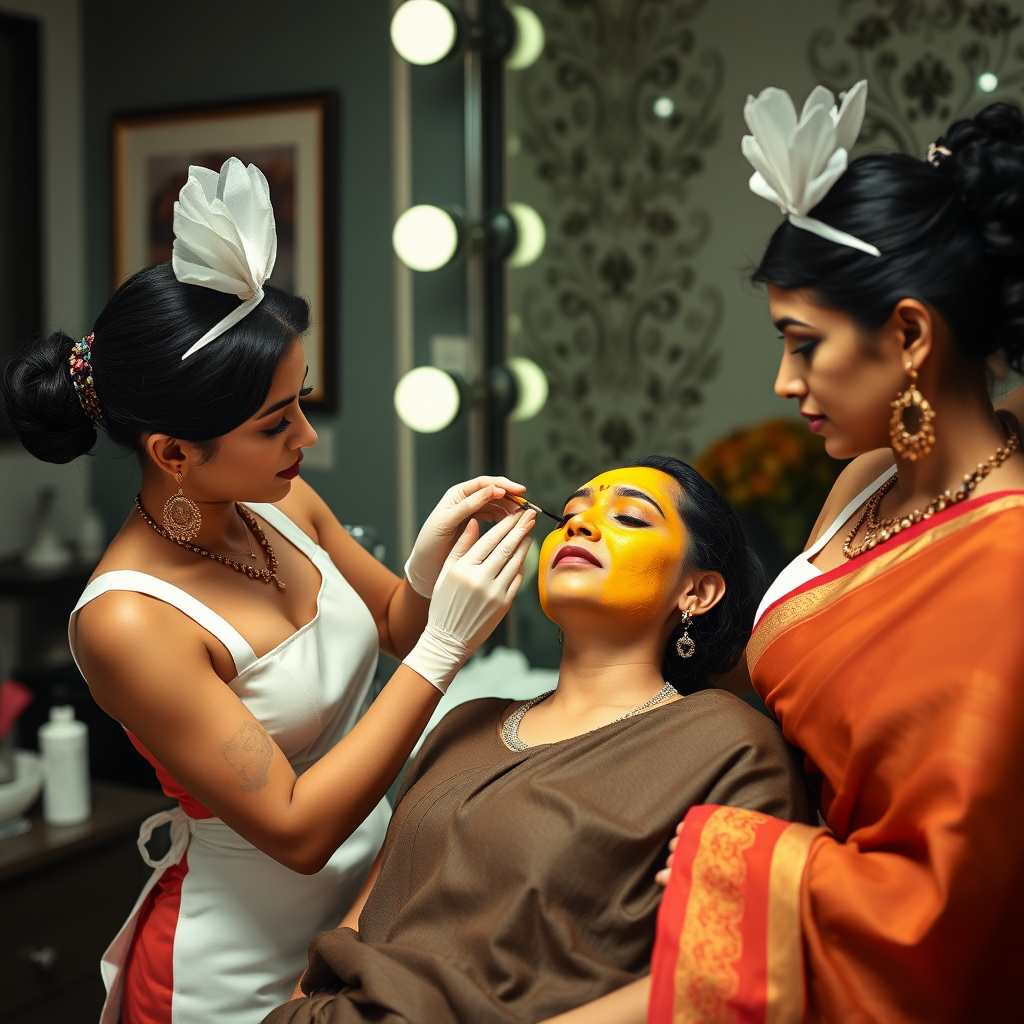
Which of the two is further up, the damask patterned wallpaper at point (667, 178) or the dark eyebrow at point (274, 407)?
the damask patterned wallpaper at point (667, 178)

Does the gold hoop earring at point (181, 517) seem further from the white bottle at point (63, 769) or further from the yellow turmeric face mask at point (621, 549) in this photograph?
the white bottle at point (63, 769)

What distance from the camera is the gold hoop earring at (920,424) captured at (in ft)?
3.72

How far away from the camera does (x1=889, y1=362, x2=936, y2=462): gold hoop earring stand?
1.13m

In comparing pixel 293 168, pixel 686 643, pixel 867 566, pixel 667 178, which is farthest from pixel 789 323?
pixel 293 168

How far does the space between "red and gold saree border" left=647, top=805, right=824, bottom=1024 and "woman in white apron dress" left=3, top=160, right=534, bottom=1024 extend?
0.43 m

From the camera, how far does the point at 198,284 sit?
138 cm

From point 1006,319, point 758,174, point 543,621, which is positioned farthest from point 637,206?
point 1006,319

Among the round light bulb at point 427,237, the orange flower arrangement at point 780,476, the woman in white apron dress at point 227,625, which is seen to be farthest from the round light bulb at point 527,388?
the woman in white apron dress at point 227,625

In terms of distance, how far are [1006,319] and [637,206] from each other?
1.45 metres

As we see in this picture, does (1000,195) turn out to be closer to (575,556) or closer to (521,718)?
(575,556)

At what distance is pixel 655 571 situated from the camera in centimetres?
149

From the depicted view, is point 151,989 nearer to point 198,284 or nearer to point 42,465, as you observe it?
point 198,284

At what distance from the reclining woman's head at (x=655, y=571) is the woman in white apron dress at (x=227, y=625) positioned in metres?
0.09

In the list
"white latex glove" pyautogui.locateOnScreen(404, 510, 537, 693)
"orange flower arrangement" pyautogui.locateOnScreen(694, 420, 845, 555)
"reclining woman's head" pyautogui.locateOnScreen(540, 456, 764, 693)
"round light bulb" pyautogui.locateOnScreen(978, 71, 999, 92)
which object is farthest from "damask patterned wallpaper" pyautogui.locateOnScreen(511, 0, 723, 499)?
"white latex glove" pyautogui.locateOnScreen(404, 510, 537, 693)
